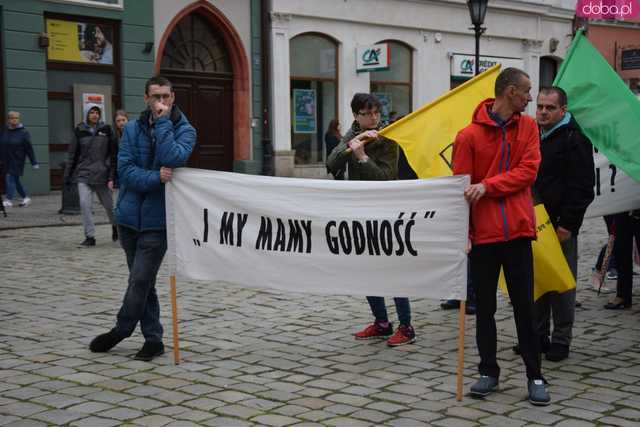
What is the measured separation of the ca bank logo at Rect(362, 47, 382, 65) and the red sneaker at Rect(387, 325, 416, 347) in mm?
20114

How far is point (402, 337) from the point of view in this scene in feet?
20.9

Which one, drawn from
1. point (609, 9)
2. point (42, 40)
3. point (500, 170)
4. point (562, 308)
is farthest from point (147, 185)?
point (609, 9)

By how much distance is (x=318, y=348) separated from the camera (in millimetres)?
6312

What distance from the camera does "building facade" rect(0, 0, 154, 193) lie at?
19172 millimetres

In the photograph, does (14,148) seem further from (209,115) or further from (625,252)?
(625,252)

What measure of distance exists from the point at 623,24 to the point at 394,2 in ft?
38.3

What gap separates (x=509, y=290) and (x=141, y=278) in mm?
2449

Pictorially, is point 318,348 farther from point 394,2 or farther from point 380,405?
point 394,2

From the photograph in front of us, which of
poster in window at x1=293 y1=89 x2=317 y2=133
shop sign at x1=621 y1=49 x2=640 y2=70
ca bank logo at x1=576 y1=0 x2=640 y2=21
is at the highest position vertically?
ca bank logo at x1=576 y1=0 x2=640 y2=21

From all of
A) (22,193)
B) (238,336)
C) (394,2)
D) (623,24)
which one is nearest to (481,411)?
(238,336)

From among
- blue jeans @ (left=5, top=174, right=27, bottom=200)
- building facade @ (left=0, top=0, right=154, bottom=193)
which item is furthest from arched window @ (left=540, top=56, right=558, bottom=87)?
blue jeans @ (left=5, top=174, right=27, bottom=200)

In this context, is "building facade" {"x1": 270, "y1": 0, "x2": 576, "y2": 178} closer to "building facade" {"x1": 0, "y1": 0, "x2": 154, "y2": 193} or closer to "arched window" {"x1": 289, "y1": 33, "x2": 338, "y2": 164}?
"arched window" {"x1": 289, "y1": 33, "x2": 338, "y2": 164}

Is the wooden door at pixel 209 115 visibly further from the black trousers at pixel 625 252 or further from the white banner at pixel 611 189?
the white banner at pixel 611 189

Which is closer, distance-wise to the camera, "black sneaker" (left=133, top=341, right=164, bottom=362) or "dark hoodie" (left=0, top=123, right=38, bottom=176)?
"black sneaker" (left=133, top=341, right=164, bottom=362)
